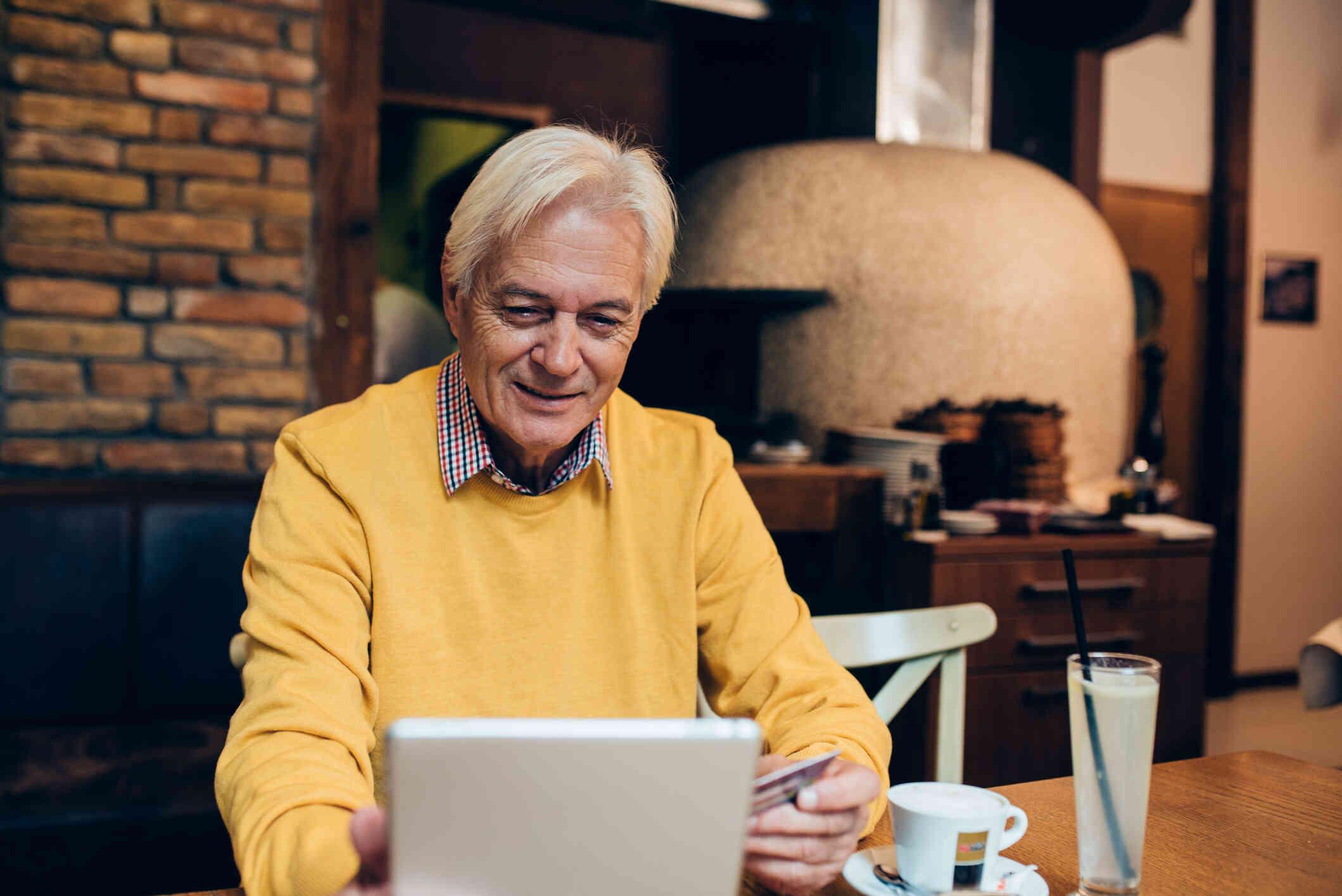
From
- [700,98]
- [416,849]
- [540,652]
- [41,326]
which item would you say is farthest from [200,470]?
[700,98]

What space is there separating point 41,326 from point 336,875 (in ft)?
6.33

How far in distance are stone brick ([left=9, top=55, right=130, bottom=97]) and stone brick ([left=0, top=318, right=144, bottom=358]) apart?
482 mm

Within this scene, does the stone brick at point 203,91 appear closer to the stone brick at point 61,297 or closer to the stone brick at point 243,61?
the stone brick at point 243,61

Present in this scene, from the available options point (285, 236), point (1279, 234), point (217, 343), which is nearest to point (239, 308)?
point (217, 343)

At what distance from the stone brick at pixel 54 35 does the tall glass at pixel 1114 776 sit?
231cm

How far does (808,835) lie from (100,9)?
2.29 metres

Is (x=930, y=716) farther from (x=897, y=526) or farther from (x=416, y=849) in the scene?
(x=416, y=849)

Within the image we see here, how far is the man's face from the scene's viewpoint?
1132 millimetres

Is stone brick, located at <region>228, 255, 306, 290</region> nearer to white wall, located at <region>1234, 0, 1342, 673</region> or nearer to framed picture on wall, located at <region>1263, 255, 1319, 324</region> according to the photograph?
white wall, located at <region>1234, 0, 1342, 673</region>

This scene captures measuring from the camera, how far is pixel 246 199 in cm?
236

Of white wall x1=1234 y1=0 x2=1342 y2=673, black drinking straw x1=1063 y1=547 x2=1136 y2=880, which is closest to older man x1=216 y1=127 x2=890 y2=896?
black drinking straw x1=1063 y1=547 x2=1136 y2=880

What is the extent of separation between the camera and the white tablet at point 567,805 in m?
0.46

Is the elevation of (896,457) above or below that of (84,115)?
below

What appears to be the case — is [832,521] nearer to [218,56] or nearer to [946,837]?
[218,56]
